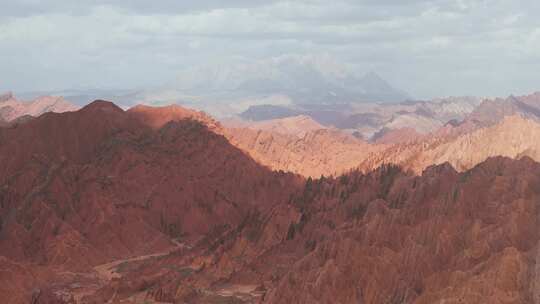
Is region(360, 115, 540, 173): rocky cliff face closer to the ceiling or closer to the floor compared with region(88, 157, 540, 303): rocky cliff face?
closer to the ceiling

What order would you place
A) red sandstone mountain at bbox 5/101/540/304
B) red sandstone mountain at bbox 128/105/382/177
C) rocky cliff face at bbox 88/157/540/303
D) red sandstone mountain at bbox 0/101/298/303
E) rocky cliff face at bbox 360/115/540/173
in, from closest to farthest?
1. rocky cliff face at bbox 88/157/540/303
2. red sandstone mountain at bbox 5/101/540/304
3. rocky cliff face at bbox 360/115/540/173
4. red sandstone mountain at bbox 0/101/298/303
5. red sandstone mountain at bbox 128/105/382/177

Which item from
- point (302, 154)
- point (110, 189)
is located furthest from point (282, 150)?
point (110, 189)

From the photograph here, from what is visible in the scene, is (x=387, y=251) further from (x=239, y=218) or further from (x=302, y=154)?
(x=302, y=154)

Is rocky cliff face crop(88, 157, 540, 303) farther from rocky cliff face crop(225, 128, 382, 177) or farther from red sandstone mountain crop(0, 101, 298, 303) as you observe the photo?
rocky cliff face crop(225, 128, 382, 177)

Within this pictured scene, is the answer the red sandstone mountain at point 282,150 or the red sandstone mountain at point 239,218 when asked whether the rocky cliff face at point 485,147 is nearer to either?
the red sandstone mountain at point 239,218

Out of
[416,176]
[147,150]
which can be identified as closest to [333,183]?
[416,176]

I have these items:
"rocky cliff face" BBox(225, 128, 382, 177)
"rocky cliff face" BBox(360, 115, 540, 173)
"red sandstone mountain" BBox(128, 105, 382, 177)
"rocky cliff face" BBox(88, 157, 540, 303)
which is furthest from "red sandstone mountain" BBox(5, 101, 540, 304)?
"rocky cliff face" BBox(225, 128, 382, 177)

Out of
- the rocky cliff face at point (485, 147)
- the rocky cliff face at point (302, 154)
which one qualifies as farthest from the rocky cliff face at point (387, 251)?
the rocky cliff face at point (302, 154)

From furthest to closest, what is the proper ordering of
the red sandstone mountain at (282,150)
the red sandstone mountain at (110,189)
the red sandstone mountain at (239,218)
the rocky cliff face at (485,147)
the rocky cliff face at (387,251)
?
1. the red sandstone mountain at (282,150)
2. the red sandstone mountain at (110,189)
3. the rocky cliff face at (485,147)
4. the red sandstone mountain at (239,218)
5. the rocky cliff face at (387,251)

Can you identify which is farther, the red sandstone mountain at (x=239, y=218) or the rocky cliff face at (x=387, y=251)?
the red sandstone mountain at (x=239, y=218)

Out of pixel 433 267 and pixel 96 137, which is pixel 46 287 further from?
pixel 96 137
